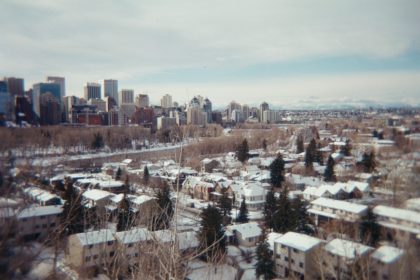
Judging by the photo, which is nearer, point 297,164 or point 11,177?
point 11,177

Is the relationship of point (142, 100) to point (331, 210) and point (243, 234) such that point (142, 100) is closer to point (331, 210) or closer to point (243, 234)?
point (243, 234)

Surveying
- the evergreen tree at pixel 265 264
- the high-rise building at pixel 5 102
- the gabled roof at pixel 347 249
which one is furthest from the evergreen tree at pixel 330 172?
the high-rise building at pixel 5 102

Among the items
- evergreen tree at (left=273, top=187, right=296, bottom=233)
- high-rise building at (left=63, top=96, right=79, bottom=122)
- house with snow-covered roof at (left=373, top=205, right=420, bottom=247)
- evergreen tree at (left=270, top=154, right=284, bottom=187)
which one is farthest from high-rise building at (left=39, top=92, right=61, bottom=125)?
evergreen tree at (left=270, top=154, right=284, bottom=187)

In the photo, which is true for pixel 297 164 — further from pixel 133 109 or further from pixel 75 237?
pixel 75 237

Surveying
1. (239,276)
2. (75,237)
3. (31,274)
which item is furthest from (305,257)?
(31,274)

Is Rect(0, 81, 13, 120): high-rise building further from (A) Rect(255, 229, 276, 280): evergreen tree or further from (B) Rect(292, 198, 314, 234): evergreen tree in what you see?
(B) Rect(292, 198, 314, 234): evergreen tree

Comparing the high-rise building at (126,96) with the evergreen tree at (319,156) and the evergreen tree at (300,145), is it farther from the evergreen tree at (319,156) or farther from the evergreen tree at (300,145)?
the evergreen tree at (300,145)
